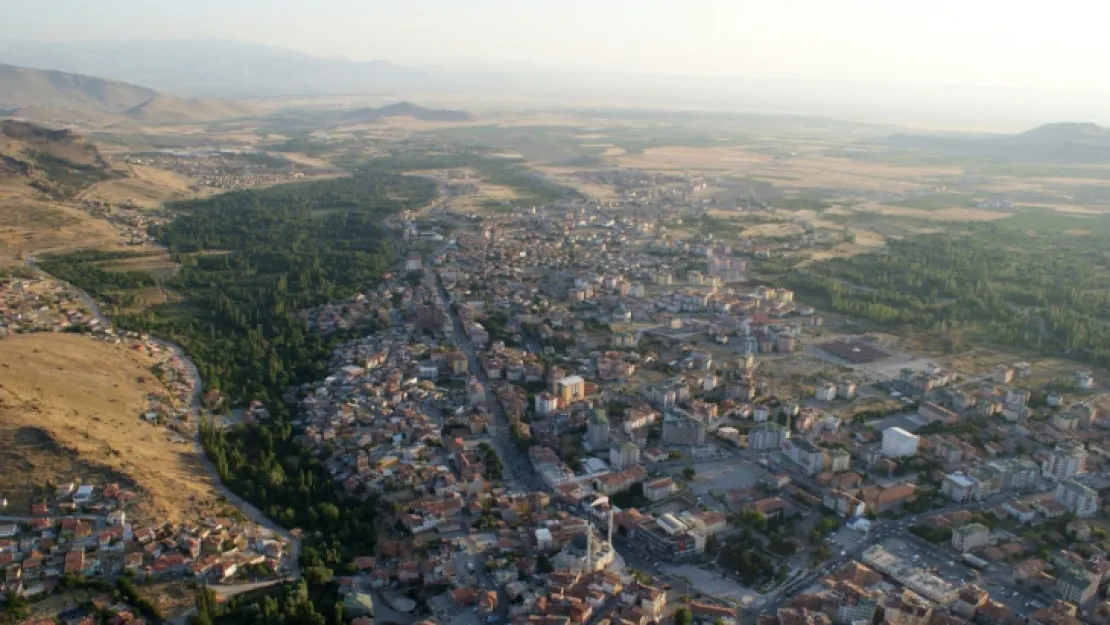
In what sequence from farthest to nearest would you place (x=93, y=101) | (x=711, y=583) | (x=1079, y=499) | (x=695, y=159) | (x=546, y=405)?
(x=93, y=101), (x=695, y=159), (x=546, y=405), (x=1079, y=499), (x=711, y=583)

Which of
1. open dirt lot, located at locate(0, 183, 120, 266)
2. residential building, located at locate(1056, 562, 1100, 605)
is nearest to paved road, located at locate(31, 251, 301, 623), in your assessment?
residential building, located at locate(1056, 562, 1100, 605)

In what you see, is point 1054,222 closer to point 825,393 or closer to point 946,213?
point 946,213

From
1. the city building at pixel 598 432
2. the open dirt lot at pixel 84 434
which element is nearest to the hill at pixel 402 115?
the open dirt lot at pixel 84 434

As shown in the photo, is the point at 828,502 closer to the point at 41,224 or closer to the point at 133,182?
the point at 41,224

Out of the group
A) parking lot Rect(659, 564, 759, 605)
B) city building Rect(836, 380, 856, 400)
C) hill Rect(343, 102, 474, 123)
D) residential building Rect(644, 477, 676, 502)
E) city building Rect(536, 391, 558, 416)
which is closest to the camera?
parking lot Rect(659, 564, 759, 605)

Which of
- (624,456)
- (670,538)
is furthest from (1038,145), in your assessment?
(670,538)

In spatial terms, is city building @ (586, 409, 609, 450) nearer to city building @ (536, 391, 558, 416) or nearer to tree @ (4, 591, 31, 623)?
city building @ (536, 391, 558, 416)
